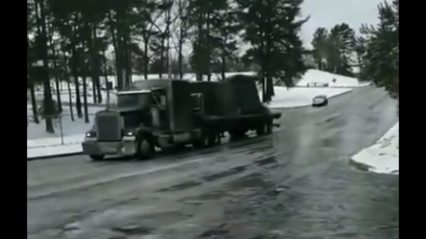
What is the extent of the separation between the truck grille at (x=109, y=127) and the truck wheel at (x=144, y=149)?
0.39 metres

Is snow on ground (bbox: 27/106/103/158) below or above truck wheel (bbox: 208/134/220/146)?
above

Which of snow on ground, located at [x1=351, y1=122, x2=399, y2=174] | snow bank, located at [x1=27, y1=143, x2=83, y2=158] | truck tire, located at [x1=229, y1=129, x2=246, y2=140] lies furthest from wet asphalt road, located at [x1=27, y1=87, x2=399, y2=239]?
truck tire, located at [x1=229, y1=129, x2=246, y2=140]

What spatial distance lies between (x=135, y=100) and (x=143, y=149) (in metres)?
0.86

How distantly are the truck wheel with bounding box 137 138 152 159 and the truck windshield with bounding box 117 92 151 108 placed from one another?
24.9 inches

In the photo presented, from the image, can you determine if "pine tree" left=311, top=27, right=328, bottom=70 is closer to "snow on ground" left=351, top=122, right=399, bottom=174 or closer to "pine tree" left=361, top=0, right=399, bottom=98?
"pine tree" left=361, top=0, right=399, bottom=98

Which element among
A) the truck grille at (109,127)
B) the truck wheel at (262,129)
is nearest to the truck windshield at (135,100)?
the truck grille at (109,127)

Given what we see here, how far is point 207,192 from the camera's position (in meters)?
6.42

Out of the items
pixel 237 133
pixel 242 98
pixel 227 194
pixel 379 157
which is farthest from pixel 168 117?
pixel 227 194

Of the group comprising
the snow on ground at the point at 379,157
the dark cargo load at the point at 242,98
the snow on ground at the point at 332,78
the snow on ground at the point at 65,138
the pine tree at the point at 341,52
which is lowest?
the snow on ground at the point at 379,157

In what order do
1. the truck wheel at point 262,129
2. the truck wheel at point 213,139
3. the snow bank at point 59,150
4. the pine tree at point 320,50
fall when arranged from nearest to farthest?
the pine tree at point 320,50 < the snow bank at point 59,150 < the truck wheel at point 213,139 < the truck wheel at point 262,129

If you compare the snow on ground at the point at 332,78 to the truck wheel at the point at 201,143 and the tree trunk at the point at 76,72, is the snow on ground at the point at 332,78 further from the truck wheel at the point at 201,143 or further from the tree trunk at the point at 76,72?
the truck wheel at the point at 201,143

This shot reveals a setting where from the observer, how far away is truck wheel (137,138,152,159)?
10430 millimetres

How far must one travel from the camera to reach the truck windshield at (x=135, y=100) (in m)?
9.61
